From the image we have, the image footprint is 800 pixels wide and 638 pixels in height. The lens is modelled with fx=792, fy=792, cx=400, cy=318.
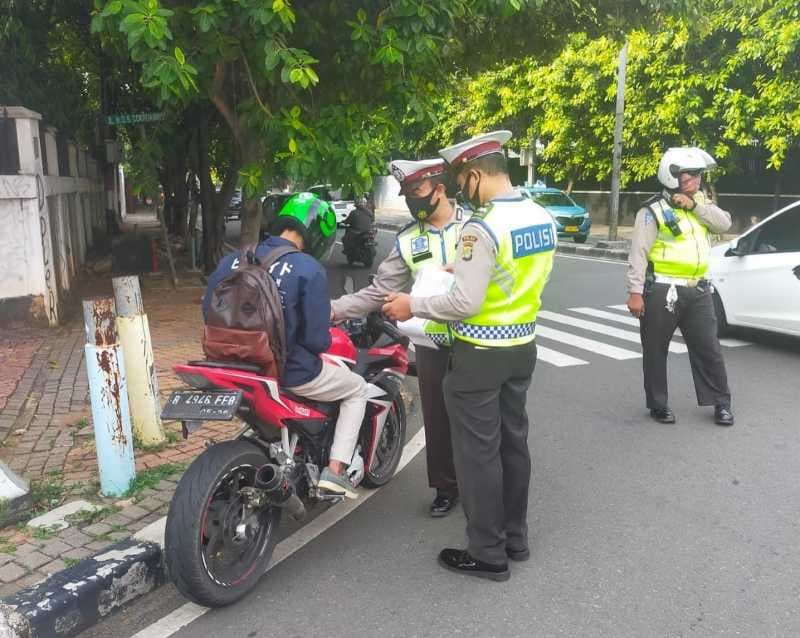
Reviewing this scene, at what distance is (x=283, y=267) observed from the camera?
11.0 ft

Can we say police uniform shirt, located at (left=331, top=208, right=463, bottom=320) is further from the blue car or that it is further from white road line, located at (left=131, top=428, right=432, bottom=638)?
the blue car

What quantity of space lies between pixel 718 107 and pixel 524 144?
8.40 meters

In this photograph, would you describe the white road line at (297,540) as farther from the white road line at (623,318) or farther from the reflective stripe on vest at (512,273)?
the white road line at (623,318)

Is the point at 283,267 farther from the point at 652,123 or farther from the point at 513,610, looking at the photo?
the point at 652,123

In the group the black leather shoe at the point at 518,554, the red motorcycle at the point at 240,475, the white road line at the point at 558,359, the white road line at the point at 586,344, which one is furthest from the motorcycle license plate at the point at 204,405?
the white road line at the point at 586,344

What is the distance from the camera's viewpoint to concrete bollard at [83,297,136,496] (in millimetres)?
4133

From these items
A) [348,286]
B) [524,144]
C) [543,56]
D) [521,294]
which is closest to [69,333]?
[348,286]

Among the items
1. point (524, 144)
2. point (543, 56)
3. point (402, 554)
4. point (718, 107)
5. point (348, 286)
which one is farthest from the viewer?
point (524, 144)

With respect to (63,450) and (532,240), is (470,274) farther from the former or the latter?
(63,450)

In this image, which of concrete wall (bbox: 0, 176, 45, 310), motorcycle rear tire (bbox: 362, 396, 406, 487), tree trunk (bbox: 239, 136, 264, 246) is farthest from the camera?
tree trunk (bbox: 239, 136, 264, 246)

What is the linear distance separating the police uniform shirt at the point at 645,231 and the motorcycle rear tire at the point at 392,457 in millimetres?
2005

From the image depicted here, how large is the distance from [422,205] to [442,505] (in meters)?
1.57

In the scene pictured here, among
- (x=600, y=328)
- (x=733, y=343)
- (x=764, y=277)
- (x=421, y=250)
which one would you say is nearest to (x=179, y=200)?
(x=600, y=328)

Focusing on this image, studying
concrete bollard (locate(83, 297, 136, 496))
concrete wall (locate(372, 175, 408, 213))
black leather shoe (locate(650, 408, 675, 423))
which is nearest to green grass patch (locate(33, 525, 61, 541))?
concrete bollard (locate(83, 297, 136, 496))
